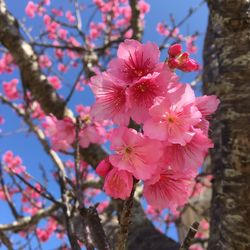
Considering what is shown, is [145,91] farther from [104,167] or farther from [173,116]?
[104,167]

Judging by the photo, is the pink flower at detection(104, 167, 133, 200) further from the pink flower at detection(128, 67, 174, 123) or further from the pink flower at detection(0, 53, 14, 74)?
the pink flower at detection(0, 53, 14, 74)

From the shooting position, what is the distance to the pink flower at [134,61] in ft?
3.37

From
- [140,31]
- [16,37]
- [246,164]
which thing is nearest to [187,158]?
[246,164]

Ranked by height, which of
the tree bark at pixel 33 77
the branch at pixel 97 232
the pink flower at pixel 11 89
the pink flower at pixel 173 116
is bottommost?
the branch at pixel 97 232

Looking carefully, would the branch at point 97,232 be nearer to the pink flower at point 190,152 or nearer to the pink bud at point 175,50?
the pink flower at point 190,152

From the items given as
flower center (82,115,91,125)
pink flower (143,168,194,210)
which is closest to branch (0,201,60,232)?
flower center (82,115,91,125)

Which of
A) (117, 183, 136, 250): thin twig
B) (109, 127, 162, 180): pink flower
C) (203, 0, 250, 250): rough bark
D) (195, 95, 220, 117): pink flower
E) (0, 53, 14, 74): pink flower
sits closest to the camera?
(117, 183, 136, 250): thin twig

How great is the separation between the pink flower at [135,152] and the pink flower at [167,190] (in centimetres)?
14

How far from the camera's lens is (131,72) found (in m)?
1.06

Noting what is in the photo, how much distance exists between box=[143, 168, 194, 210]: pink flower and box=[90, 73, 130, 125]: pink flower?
22cm

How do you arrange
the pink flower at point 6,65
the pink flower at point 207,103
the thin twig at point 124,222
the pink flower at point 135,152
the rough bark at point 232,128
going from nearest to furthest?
the thin twig at point 124,222, the pink flower at point 135,152, the pink flower at point 207,103, the rough bark at point 232,128, the pink flower at point 6,65

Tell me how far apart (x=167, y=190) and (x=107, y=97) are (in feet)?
1.06

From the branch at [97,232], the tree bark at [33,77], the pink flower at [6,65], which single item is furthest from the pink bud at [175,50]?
the pink flower at [6,65]

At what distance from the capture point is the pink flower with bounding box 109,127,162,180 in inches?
35.0
